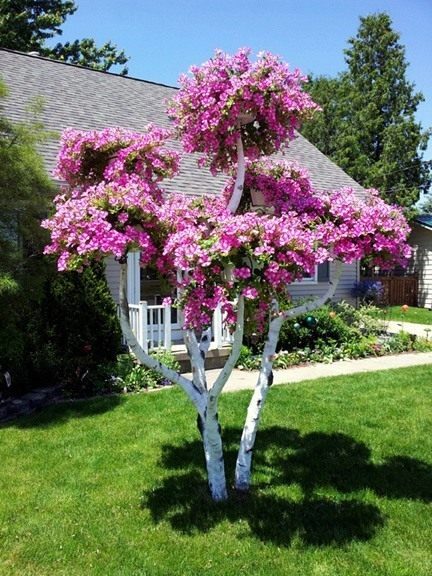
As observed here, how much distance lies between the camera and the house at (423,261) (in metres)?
19.9

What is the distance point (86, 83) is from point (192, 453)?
36.4 ft

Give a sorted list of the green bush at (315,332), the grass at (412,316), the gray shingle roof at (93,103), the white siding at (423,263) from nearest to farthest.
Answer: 1. the green bush at (315,332)
2. the gray shingle roof at (93,103)
3. the grass at (412,316)
4. the white siding at (423,263)

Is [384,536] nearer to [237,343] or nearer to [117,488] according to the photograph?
[237,343]

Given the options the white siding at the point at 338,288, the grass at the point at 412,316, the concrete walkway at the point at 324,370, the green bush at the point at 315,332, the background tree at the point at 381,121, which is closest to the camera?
the concrete walkway at the point at 324,370

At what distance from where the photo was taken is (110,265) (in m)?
9.65

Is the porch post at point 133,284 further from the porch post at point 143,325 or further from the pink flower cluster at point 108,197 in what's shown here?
the pink flower cluster at point 108,197

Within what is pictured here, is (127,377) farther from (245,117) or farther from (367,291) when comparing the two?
(367,291)

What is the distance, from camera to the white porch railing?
313 inches

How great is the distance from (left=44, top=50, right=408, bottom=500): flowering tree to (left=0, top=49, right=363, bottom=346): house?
183 inches

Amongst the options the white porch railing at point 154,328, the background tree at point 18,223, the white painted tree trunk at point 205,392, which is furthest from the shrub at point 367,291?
the white painted tree trunk at point 205,392

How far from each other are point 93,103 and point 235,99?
944cm

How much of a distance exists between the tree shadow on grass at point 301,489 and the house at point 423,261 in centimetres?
1631

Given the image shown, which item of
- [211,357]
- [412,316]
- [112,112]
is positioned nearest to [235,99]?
[211,357]

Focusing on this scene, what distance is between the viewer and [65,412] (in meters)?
6.00
